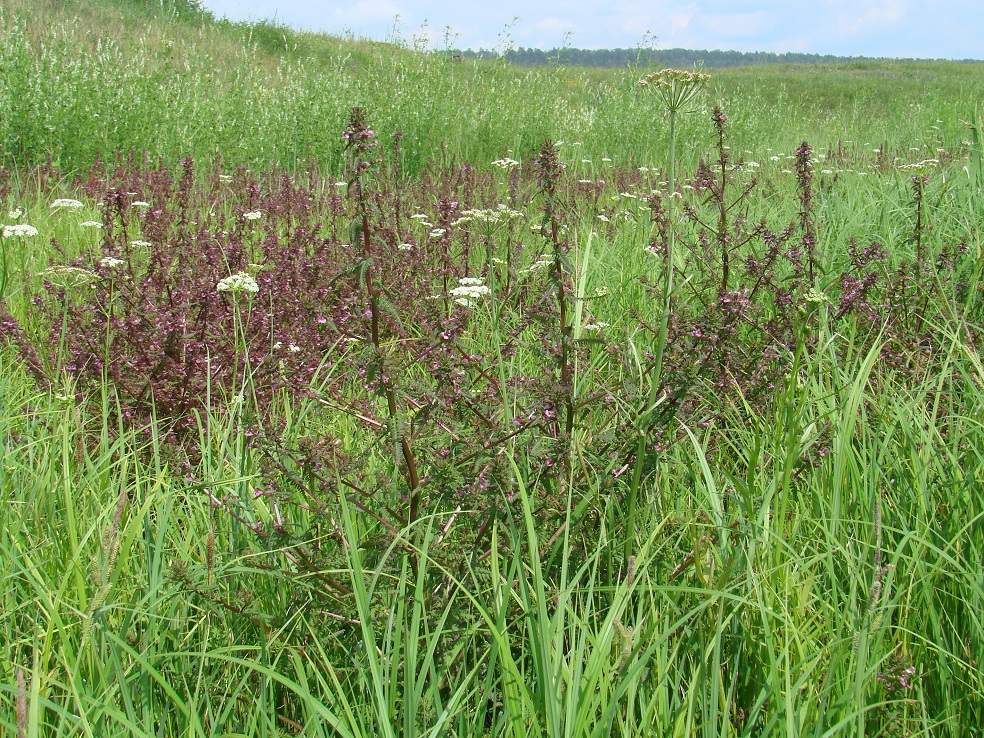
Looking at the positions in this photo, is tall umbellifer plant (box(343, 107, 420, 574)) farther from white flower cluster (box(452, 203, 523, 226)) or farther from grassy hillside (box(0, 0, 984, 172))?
grassy hillside (box(0, 0, 984, 172))

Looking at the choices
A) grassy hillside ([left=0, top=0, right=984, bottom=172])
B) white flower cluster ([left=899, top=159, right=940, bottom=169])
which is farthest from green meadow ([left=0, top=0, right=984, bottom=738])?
grassy hillside ([left=0, top=0, right=984, bottom=172])

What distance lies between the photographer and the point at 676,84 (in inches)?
70.1

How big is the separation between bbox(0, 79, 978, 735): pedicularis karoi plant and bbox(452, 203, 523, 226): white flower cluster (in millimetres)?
51

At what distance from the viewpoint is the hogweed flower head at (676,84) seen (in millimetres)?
1706

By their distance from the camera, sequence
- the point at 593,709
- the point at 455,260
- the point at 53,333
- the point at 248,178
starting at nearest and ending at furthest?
the point at 593,709
the point at 53,333
the point at 455,260
the point at 248,178

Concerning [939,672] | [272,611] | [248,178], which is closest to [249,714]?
[272,611]

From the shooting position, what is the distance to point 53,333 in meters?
3.00

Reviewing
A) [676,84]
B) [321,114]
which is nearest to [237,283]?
[676,84]

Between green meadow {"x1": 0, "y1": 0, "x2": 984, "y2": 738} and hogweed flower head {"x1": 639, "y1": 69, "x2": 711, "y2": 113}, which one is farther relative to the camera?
hogweed flower head {"x1": 639, "y1": 69, "x2": 711, "y2": 113}

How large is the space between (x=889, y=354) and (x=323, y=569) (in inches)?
84.8

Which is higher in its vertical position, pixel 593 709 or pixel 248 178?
pixel 248 178

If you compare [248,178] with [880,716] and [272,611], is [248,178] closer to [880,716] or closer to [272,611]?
[272,611]

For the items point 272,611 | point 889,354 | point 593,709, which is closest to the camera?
point 593,709

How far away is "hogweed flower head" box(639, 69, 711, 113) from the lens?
171cm
